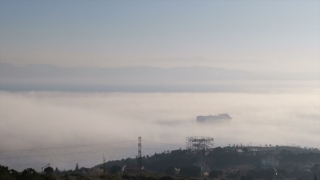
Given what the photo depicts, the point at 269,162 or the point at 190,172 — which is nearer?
the point at 190,172

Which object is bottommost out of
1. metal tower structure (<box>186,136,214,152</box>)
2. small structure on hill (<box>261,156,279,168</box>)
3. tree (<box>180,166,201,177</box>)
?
tree (<box>180,166,201,177</box>)

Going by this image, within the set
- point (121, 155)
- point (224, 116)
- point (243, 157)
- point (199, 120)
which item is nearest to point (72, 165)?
point (121, 155)

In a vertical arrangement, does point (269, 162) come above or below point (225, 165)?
above

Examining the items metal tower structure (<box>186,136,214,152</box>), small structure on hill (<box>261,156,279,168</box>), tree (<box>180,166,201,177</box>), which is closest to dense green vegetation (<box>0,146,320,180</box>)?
tree (<box>180,166,201,177</box>)

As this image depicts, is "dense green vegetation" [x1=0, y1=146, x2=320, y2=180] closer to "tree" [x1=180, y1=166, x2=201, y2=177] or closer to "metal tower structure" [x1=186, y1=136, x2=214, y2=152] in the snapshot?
"tree" [x1=180, y1=166, x2=201, y2=177]

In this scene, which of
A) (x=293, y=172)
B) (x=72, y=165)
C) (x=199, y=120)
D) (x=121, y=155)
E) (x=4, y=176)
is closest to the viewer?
(x=4, y=176)

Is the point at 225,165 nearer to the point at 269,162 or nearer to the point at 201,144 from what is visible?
the point at 269,162

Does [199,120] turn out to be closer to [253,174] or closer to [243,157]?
[243,157]

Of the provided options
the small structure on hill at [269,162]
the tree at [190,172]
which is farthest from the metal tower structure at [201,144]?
the tree at [190,172]

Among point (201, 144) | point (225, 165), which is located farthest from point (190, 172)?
point (201, 144)

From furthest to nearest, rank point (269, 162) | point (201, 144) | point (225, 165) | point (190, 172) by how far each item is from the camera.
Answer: point (201, 144) → point (225, 165) → point (269, 162) → point (190, 172)

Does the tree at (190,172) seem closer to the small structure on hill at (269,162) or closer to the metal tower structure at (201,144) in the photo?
the small structure on hill at (269,162)
